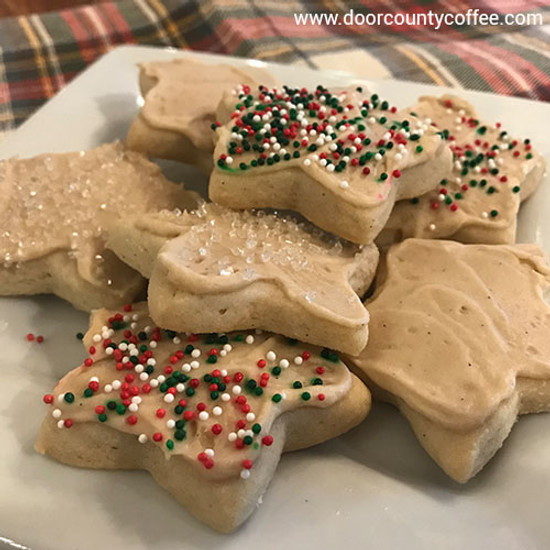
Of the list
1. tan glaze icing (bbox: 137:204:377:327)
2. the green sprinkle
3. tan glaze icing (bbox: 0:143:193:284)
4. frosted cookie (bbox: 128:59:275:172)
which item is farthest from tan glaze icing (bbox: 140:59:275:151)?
the green sprinkle

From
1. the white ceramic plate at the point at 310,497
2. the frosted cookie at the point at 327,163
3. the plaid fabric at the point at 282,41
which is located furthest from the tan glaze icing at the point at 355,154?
the plaid fabric at the point at 282,41

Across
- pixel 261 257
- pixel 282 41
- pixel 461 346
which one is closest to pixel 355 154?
pixel 261 257

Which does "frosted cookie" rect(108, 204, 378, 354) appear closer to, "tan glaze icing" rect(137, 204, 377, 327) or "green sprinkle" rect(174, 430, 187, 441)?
"tan glaze icing" rect(137, 204, 377, 327)

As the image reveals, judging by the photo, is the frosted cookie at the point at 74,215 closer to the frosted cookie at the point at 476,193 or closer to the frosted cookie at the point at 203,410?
the frosted cookie at the point at 203,410

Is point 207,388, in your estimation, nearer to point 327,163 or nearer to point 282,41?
point 327,163

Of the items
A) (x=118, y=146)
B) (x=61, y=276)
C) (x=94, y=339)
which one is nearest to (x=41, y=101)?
(x=118, y=146)
